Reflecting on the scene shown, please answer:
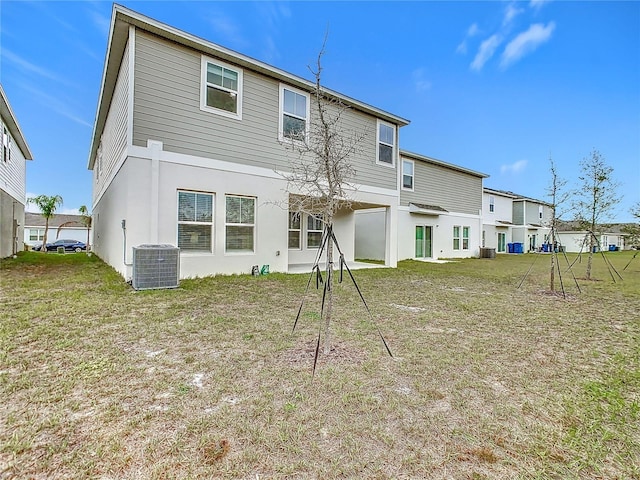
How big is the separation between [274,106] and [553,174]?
7.69m

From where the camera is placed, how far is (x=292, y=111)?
9.79 m

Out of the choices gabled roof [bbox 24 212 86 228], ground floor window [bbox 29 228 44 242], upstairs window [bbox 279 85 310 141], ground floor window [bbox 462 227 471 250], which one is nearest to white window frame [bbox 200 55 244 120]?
upstairs window [bbox 279 85 310 141]

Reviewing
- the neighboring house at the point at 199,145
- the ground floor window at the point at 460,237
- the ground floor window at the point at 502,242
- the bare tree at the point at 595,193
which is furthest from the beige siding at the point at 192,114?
the ground floor window at the point at 502,242

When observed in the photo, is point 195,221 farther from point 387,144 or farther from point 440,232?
point 440,232

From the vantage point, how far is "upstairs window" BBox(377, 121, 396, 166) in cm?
1207

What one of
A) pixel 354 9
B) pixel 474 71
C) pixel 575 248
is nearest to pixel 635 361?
pixel 354 9

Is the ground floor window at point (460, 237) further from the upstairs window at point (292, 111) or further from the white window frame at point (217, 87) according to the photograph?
the white window frame at point (217, 87)

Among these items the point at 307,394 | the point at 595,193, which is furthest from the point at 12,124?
the point at 595,193

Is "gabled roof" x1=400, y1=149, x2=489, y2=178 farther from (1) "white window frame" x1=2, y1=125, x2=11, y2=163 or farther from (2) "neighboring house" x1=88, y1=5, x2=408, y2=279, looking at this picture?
(1) "white window frame" x1=2, y1=125, x2=11, y2=163

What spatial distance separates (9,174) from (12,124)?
7.12 ft

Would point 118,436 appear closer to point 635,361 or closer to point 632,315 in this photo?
point 635,361

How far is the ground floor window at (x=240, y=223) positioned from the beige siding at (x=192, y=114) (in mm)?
1107

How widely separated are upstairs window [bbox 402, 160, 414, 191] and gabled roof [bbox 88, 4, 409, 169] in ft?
20.5

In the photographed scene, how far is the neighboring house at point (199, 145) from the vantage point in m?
7.30
